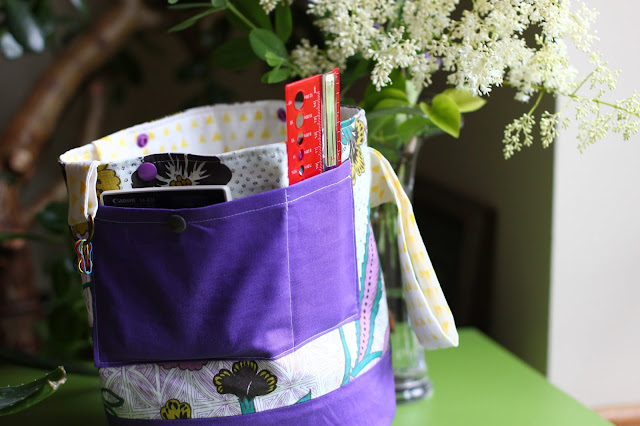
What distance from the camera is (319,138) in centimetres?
56

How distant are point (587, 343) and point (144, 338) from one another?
559 mm

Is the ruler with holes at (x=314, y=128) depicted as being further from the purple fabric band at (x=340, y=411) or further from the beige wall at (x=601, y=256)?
the beige wall at (x=601, y=256)

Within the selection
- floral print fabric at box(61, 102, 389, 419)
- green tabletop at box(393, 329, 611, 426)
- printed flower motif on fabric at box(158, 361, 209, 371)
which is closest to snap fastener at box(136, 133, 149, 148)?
floral print fabric at box(61, 102, 389, 419)

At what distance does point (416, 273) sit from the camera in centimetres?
65

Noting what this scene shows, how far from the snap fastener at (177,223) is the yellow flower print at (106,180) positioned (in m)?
0.06

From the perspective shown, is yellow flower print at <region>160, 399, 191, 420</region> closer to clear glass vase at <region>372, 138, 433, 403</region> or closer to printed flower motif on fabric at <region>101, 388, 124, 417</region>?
printed flower motif on fabric at <region>101, 388, 124, 417</region>

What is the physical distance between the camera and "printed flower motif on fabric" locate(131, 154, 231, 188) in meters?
0.53

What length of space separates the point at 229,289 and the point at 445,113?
0.89 feet

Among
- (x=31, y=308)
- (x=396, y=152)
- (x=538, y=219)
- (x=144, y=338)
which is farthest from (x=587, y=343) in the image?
(x=31, y=308)

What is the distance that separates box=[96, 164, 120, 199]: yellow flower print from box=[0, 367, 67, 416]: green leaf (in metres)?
0.14

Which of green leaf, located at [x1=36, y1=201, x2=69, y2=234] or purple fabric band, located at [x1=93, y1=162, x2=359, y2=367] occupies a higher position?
purple fabric band, located at [x1=93, y1=162, x2=359, y2=367]

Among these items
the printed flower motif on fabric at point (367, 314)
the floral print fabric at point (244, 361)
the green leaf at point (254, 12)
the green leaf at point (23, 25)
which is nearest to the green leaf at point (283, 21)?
the green leaf at point (254, 12)

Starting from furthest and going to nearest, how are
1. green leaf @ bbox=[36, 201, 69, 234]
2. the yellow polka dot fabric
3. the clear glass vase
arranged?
green leaf @ bbox=[36, 201, 69, 234] → the clear glass vase → the yellow polka dot fabric

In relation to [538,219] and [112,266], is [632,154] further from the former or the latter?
[112,266]
